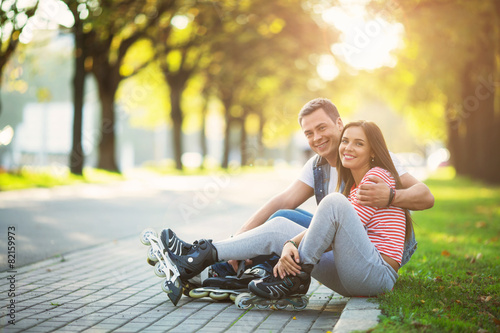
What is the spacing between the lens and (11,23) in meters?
15.8

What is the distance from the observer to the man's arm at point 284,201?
5.23 m

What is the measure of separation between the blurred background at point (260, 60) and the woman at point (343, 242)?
867 centimetres

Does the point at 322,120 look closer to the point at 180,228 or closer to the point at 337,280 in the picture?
the point at 337,280

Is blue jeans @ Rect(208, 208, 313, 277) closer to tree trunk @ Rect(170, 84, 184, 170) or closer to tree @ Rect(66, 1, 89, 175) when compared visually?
tree @ Rect(66, 1, 89, 175)

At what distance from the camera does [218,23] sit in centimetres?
2634

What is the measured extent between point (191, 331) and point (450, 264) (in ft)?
11.5

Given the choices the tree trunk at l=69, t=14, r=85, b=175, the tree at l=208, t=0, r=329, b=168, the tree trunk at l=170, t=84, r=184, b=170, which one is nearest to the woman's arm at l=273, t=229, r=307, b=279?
the tree at l=208, t=0, r=329, b=168

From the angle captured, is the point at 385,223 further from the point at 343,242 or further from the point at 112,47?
the point at 112,47

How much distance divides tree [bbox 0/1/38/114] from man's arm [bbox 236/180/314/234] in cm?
1122

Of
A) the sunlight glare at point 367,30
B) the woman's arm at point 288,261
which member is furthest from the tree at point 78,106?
the woman's arm at point 288,261

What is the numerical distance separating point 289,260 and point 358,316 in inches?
23.0

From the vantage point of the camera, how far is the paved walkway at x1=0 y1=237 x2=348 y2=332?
4121mm

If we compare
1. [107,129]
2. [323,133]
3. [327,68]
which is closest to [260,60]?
[327,68]

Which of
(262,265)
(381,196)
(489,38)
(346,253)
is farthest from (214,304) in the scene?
(489,38)
